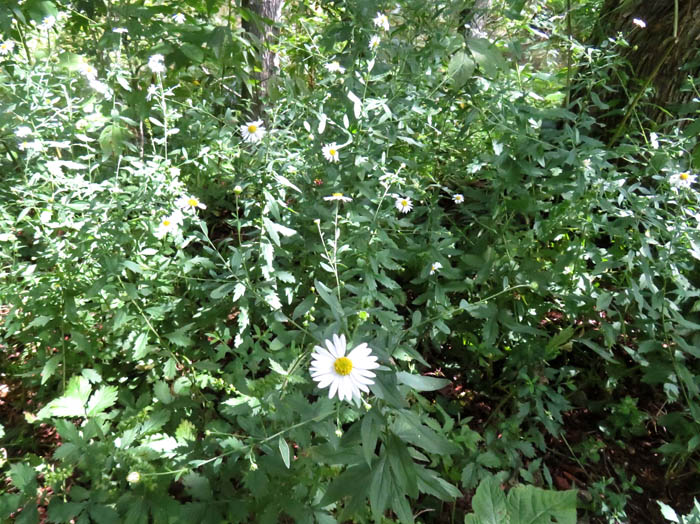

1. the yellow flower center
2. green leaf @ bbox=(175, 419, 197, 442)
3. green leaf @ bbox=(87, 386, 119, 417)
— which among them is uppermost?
the yellow flower center

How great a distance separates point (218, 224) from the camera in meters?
3.17

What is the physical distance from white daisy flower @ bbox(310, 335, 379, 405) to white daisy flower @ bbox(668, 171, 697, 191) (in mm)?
1502

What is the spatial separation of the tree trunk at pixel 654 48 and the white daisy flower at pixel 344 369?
6.08ft

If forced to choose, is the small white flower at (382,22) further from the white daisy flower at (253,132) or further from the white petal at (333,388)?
the white petal at (333,388)

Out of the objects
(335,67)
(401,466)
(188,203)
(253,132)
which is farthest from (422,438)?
(335,67)

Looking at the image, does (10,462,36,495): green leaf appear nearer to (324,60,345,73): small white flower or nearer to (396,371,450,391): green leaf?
(396,371,450,391): green leaf

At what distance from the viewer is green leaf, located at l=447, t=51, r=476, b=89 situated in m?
1.55

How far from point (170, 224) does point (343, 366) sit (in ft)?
3.55

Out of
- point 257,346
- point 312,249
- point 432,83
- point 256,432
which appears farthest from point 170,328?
point 432,83

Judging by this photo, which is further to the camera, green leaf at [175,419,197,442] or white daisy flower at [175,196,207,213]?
white daisy flower at [175,196,207,213]

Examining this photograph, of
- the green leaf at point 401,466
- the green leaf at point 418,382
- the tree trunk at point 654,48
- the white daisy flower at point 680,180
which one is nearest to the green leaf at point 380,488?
the green leaf at point 401,466

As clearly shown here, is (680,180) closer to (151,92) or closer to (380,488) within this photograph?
(380,488)

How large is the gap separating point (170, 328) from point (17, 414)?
38.9 inches

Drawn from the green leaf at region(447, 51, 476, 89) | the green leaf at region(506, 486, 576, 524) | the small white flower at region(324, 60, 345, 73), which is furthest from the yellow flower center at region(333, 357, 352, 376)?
the small white flower at region(324, 60, 345, 73)
